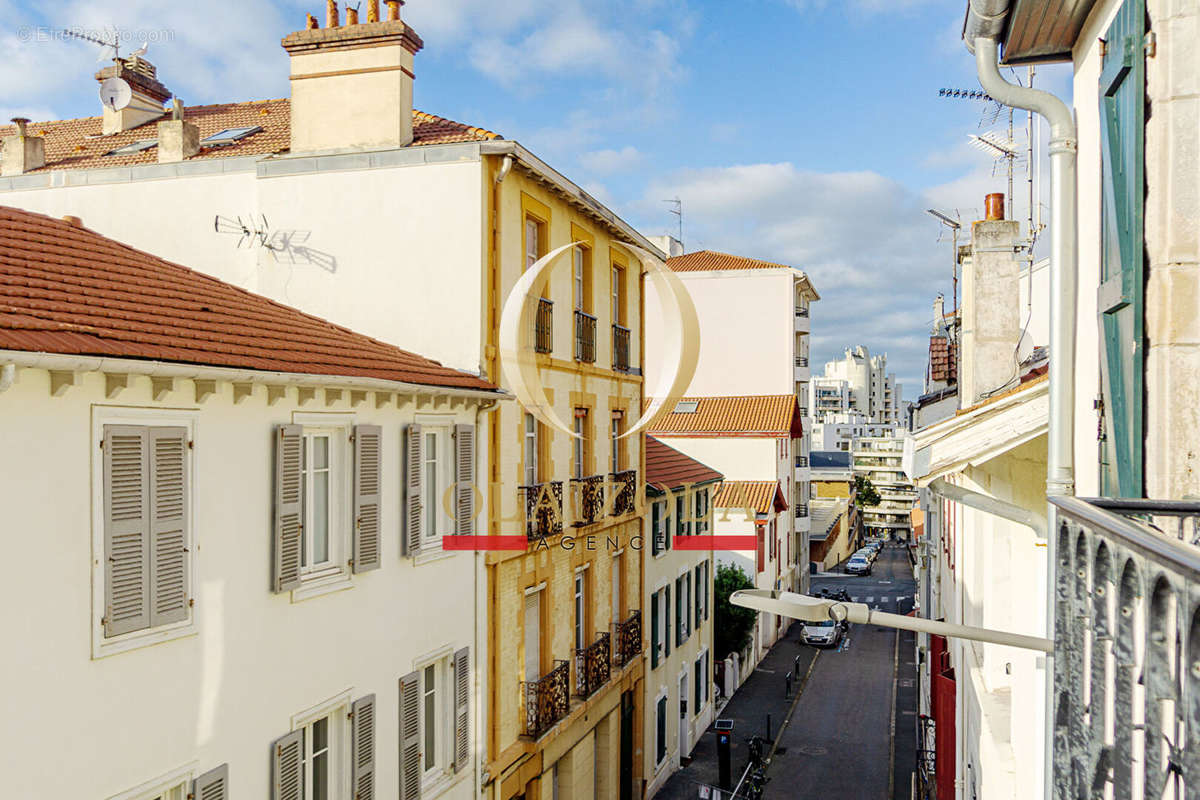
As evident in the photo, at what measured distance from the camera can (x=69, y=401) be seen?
724 cm

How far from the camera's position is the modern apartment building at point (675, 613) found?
21500mm

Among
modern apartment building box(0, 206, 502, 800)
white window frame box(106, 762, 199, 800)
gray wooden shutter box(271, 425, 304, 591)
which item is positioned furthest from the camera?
gray wooden shutter box(271, 425, 304, 591)

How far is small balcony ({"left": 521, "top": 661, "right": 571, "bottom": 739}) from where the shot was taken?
14.8 m

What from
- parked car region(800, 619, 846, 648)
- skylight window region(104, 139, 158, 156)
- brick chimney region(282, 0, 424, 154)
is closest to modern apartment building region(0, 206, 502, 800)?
brick chimney region(282, 0, 424, 154)

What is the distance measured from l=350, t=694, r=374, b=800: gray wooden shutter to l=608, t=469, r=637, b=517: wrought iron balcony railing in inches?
330

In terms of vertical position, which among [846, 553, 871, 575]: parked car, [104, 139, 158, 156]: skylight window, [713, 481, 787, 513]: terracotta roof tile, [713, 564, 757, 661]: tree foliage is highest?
Answer: [104, 139, 158, 156]: skylight window

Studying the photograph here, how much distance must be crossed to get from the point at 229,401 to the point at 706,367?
31.9 meters

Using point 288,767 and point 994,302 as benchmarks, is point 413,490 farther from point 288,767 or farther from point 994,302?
point 994,302

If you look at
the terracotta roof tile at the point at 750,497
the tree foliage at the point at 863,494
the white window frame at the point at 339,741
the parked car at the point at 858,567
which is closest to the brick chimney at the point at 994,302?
the white window frame at the point at 339,741

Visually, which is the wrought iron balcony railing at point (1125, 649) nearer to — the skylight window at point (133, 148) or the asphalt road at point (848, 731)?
the skylight window at point (133, 148)

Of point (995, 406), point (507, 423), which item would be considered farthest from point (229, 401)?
point (995, 406)

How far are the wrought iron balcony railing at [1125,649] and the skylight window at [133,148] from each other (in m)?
16.1

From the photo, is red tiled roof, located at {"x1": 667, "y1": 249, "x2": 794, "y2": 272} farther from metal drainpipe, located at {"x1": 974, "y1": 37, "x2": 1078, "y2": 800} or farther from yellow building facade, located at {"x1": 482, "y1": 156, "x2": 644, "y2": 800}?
metal drainpipe, located at {"x1": 974, "y1": 37, "x2": 1078, "y2": 800}

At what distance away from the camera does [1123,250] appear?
4293mm
